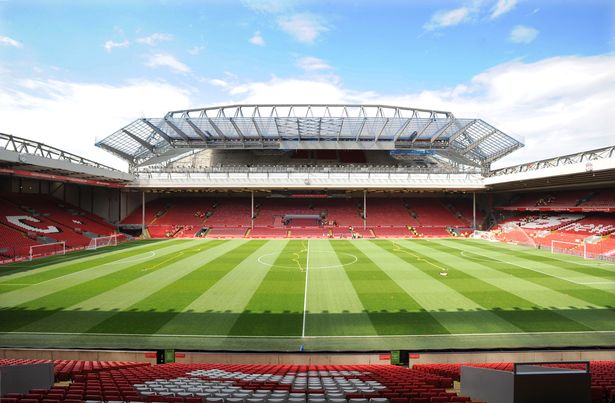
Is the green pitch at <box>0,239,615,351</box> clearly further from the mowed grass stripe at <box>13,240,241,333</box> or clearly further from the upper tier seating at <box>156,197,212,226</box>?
the upper tier seating at <box>156,197,212,226</box>

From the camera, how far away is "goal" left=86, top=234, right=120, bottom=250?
1360 inches

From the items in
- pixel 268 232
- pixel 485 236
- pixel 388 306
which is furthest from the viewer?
pixel 268 232

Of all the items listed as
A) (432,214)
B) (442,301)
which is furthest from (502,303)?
(432,214)

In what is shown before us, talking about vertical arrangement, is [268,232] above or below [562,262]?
above

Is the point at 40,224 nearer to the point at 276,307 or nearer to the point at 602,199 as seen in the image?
the point at 276,307

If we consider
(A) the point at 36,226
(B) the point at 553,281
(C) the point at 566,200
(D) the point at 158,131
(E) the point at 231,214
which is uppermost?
(D) the point at 158,131

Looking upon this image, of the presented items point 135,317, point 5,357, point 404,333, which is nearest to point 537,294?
point 404,333

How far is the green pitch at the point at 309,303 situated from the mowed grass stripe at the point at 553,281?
0.08m

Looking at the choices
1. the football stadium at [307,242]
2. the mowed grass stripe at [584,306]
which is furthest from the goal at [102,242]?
the mowed grass stripe at [584,306]

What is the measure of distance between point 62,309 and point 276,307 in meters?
9.40

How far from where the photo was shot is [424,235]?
4603 cm

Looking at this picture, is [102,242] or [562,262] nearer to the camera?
[562,262]

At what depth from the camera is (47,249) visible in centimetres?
2992

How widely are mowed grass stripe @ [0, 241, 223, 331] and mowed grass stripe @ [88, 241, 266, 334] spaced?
4.12ft
